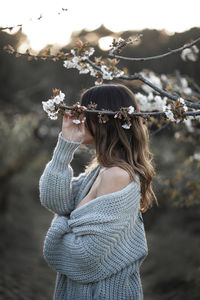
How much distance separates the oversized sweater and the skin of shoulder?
2 cm

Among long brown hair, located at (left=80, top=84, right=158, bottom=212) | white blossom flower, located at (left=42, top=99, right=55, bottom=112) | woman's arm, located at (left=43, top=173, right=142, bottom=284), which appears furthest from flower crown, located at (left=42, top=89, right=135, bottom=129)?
woman's arm, located at (left=43, top=173, right=142, bottom=284)

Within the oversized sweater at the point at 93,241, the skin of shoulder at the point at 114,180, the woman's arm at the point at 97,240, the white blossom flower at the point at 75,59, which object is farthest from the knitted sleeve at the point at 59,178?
the white blossom flower at the point at 75,59

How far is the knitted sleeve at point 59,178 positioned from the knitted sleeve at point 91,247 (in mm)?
98

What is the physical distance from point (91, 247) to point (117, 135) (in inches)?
19.5

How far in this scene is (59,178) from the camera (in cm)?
173

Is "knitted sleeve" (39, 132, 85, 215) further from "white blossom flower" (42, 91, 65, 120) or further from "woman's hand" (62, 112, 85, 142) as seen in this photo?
"white blossom flower" (42, 91, 65, 120)

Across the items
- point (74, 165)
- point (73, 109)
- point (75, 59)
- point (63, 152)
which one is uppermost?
point (75, 59)

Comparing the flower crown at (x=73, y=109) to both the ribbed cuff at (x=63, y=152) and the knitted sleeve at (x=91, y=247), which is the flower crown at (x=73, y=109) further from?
the knitted sleeve at (x=91, y=247)

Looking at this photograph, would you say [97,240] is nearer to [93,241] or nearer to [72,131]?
[93,241]

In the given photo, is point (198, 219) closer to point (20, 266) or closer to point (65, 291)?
point (20, 266)

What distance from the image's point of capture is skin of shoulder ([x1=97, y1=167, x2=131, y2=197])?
159 cm

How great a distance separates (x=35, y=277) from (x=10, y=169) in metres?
2.02

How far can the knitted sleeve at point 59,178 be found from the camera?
1719 millimetres

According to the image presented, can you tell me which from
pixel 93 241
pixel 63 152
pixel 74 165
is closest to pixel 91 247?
pixel 93 241
